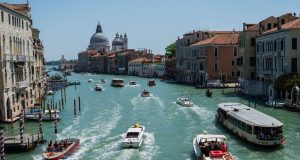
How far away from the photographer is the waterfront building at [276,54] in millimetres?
35375

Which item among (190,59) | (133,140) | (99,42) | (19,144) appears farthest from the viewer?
(99,42)

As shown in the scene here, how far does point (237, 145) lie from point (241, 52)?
2605 centimetres

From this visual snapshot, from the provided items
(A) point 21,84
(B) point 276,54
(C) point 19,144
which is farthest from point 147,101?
(C) point 19,144

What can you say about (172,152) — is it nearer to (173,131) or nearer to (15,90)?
(173,131)

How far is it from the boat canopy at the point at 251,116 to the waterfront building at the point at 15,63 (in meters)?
13.2

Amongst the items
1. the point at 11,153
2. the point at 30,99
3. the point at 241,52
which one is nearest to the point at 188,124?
the point at 11,153

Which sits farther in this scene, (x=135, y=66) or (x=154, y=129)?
(x=135, y=66)

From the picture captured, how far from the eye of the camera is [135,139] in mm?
22000

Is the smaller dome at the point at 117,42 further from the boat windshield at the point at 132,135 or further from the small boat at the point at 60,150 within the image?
the small boat at the point at 60,150

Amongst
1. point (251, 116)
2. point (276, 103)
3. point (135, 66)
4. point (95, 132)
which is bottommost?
point (95, 132)

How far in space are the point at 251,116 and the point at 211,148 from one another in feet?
16.7

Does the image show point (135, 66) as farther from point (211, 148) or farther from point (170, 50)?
point (211, 148)

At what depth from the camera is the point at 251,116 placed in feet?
77.2

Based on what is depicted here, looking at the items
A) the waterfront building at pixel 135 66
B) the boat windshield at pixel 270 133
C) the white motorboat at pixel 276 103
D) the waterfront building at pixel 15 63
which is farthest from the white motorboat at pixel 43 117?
the waterfront building at pixel 135 66
